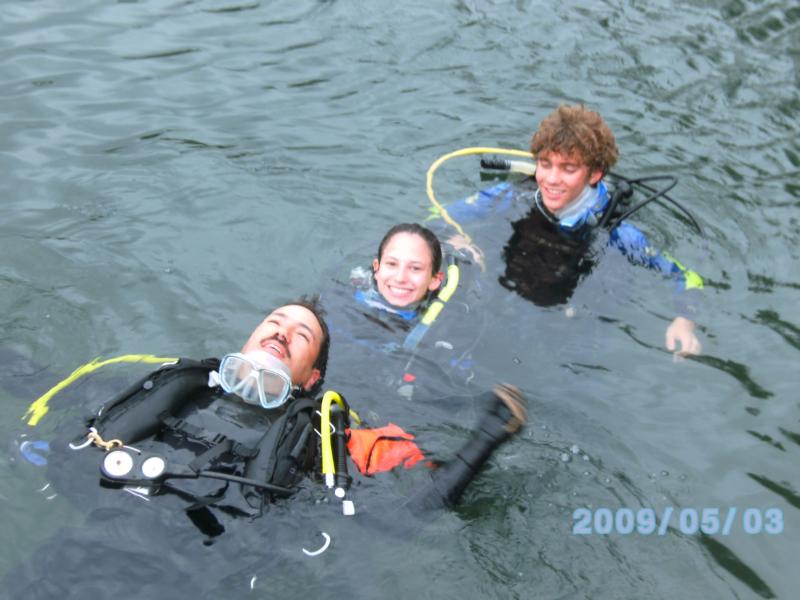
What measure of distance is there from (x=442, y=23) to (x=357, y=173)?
289 cm

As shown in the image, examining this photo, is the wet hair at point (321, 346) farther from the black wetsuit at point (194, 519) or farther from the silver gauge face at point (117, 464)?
the silver gauge face at point (117, 464)

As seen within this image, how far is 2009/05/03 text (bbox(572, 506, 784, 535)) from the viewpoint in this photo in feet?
13.4

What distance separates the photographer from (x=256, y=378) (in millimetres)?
3941

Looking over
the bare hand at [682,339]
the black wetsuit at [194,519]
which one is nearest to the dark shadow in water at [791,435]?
the bare hand at [682,339]

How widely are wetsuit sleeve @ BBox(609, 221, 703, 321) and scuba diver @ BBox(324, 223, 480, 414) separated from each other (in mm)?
1245

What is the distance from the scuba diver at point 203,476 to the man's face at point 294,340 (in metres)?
0.18

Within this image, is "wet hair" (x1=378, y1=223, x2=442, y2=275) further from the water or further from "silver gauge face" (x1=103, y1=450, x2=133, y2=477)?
"silver gauge face" (x1=103, y1=450, x2=133, y2=477)

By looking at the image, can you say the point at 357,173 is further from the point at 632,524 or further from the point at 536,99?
the point at 632,524

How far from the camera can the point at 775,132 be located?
773cm

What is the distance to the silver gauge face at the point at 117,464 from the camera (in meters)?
3.33

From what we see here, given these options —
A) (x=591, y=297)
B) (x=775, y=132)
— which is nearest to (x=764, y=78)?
(x=775, y=132)

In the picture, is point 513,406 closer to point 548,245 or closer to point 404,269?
point 404,269

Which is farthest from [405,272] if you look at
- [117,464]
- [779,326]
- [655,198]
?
[779,326]

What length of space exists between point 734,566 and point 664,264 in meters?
2.30
